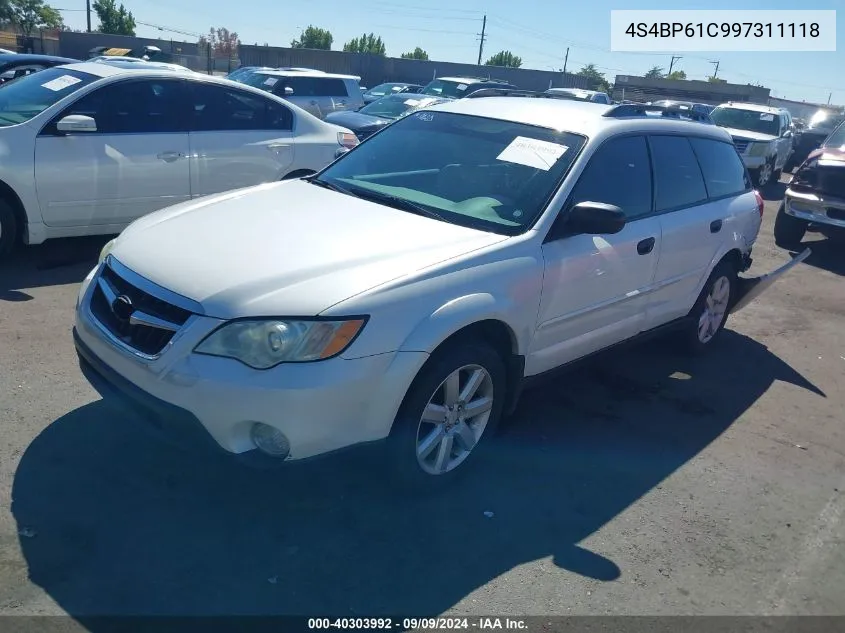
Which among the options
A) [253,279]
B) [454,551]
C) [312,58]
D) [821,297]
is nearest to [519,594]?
[454,551]

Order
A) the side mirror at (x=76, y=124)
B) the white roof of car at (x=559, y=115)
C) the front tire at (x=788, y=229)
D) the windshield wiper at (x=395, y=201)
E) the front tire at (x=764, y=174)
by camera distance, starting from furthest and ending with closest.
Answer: the front tire at (x=764, y=174)
the front tire at (x=788, y=229)
the side mirror at (x=76, y=124)
the white roof of car at (x=559, y=115)
the windshield wiper at (x=395, y=201)

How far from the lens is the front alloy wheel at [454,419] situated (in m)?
3.48

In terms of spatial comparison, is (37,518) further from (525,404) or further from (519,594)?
(525,404)

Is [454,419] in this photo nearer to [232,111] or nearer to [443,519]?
[443,519]

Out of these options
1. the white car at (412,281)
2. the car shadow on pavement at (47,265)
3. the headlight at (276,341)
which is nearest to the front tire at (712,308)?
the white car at (412,281)

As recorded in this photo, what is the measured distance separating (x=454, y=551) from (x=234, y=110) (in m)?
5.27

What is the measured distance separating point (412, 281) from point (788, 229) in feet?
29.7

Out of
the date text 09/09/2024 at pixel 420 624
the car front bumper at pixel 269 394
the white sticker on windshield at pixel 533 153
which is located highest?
the white sticker on windshield at pixel 533 153

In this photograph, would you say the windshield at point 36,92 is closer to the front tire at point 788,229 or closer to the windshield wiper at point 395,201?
the windshield wiper at point 395,201

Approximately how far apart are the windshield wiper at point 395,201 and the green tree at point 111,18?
66929 mm

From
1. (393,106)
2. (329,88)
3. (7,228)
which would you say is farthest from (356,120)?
(7,228)

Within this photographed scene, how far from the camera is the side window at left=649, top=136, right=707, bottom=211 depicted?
484cm

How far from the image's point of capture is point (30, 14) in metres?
62.0

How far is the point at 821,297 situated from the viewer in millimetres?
8336
